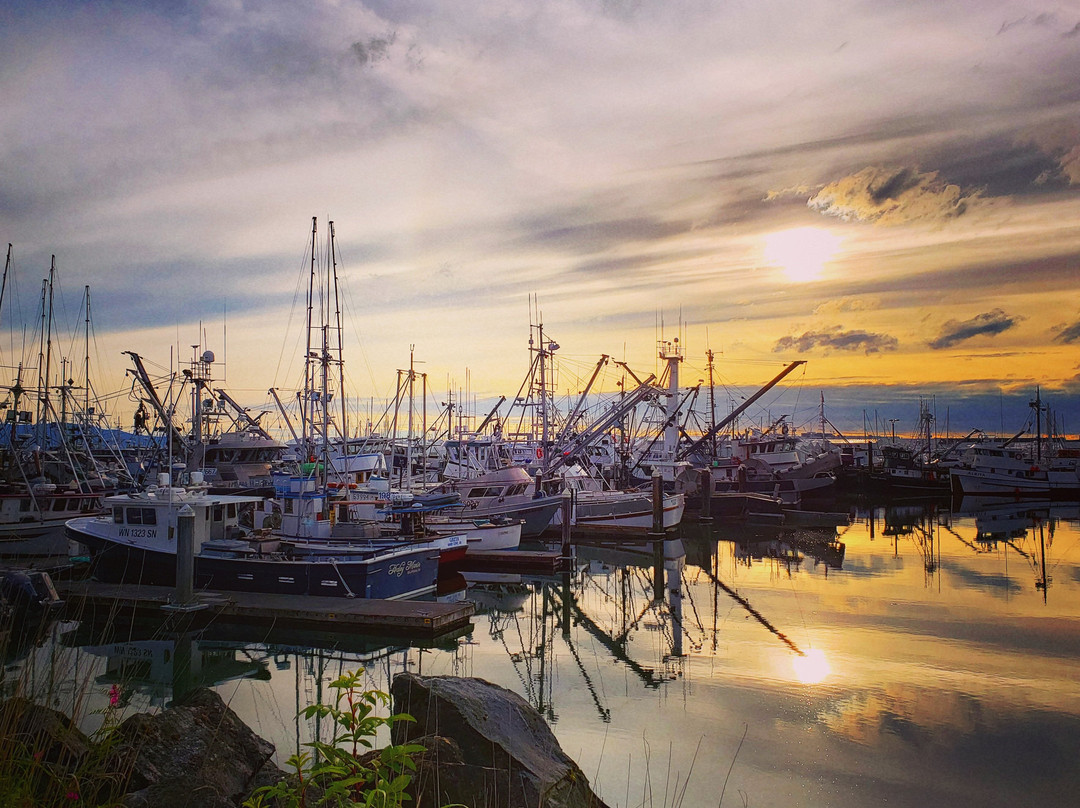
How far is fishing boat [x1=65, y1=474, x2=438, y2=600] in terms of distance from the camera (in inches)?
722

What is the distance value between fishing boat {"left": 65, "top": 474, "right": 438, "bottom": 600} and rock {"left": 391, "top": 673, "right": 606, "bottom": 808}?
11.6 metres

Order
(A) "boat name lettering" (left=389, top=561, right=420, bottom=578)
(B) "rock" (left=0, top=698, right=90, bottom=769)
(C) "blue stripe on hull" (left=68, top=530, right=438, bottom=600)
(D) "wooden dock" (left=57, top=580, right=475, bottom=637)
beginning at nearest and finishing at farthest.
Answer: (B) "rock" (left=0, top=698, right=90, bottom=769) < (D) "wooden dock" (left=57, top=580, right=475, bottom=637) < (C) "blue stripe on hull" (left=68, top=530, right=438, bottom=600) < (A) "boat name lettering" (left=389, top=561, right=420, bottom=578)

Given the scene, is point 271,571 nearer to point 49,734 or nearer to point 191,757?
point 191,757

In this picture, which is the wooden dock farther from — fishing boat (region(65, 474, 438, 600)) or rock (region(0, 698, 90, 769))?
rock (region(0, 698, 90, 769))

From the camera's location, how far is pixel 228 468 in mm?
39000

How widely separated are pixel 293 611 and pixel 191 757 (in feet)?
34.7

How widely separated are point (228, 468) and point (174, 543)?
2069cm

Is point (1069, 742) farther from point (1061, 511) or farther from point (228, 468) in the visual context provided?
point (1061, 511)

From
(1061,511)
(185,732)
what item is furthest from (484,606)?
(1061,511)

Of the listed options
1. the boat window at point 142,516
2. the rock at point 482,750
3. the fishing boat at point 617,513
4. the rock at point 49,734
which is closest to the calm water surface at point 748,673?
the rock at point 49,734

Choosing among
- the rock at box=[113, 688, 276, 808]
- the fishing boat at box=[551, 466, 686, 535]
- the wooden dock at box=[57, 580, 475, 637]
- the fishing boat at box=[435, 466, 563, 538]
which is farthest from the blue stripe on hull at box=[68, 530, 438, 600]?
the fishing boat at box=[551, 466, 686, 535]

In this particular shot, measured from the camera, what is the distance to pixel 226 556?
1864cm

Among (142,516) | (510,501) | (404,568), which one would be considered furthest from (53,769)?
(510,501)

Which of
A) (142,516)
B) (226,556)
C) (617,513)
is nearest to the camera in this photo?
(226,556)
